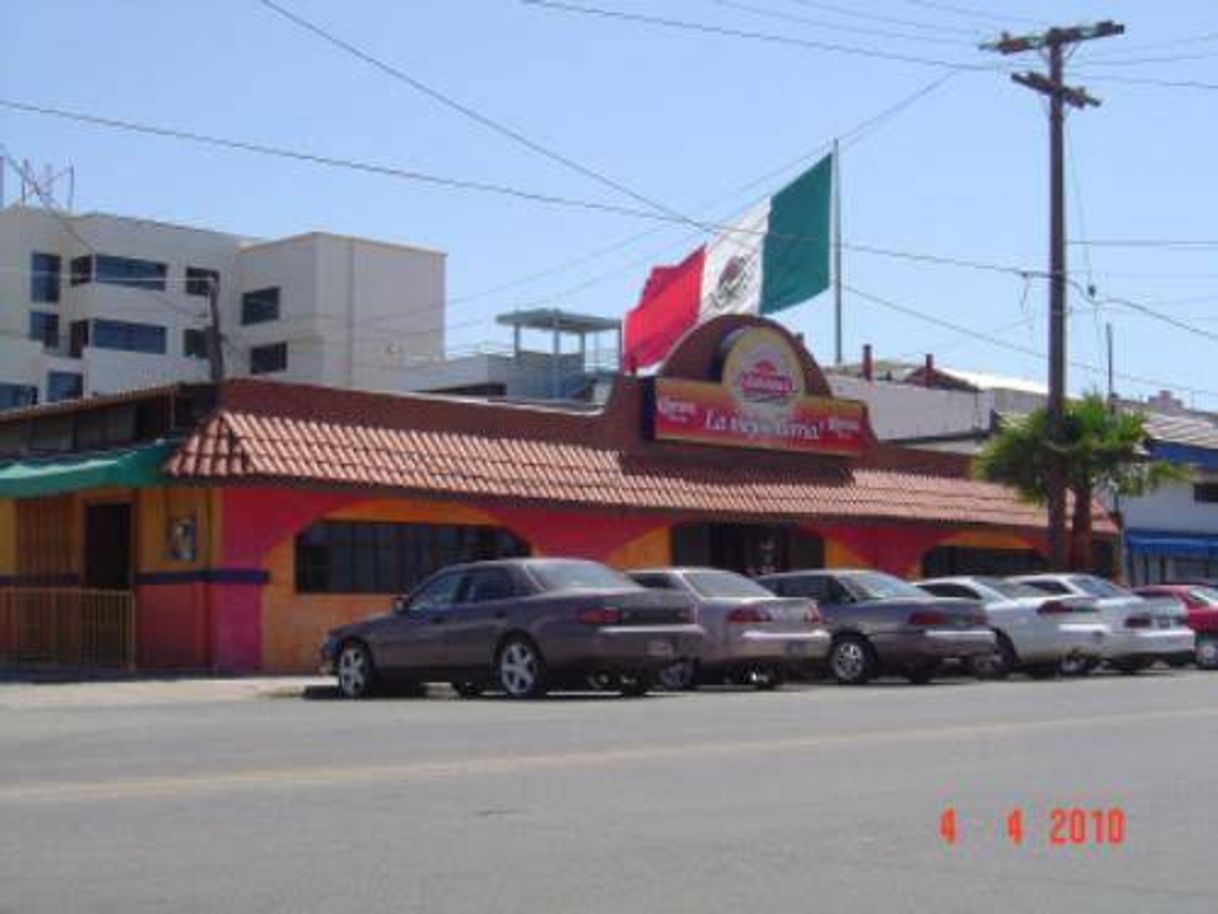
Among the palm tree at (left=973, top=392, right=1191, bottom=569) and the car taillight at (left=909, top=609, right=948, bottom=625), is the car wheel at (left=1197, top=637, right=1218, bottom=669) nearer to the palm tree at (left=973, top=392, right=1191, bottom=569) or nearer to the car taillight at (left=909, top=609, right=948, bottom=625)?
the palm tree at (left=973, top=392, right=1191, bottom=569)

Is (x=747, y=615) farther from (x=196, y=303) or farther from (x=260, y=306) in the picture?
(x=260, y=306)

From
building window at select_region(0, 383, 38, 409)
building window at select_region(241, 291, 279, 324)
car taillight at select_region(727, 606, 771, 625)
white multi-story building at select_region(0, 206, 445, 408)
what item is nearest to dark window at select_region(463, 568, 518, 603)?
car taillight at select_region(727, 606, 771, 625)

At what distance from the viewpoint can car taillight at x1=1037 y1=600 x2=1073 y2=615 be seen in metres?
26.3

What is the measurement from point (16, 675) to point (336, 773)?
14717 mm

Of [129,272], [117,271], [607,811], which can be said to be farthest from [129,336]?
[607,811]

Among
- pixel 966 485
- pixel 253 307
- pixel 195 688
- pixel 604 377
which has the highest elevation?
pixel 253 307

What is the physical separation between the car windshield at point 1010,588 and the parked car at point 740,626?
4203mm

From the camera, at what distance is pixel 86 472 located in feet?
85.6

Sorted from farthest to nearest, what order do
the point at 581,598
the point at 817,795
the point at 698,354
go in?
the point at 698,354, the point at 581,598, the point at 817,795

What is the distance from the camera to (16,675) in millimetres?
25812

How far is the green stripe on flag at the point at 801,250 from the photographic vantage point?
43281mm

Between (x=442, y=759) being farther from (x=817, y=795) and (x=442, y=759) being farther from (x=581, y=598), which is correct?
(x=581, y=598)

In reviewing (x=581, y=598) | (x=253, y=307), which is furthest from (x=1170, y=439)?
(x=253, y=307)

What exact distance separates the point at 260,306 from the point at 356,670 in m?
67.0
